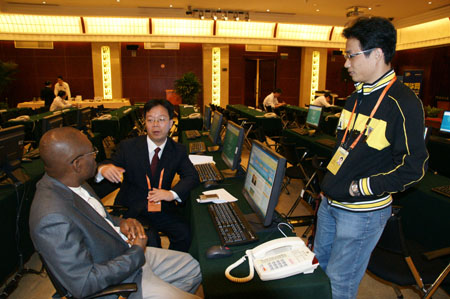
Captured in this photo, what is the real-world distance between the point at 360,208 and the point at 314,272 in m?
0.42

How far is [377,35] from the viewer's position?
1325 mm

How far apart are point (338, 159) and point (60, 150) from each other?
1.28 metres

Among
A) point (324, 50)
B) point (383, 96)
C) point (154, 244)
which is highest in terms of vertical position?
point (324, 50)

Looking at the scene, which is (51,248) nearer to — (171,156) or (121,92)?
(171,156)

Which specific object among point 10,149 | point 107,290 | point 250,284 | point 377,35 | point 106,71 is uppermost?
point 106,71

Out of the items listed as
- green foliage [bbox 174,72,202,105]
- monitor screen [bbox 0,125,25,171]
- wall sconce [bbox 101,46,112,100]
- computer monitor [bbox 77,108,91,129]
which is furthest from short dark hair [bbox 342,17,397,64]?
wall sconce [bbox 101,46,112,100]

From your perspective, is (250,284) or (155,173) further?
(155,173)

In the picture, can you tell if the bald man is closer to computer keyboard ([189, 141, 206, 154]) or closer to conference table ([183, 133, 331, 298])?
conference table ([183, 133, 331, 298])

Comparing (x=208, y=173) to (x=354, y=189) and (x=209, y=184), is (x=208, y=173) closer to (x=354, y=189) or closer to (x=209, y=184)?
(x=209, y=184)

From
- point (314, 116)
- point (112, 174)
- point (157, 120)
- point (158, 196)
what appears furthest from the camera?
point (314, 116)

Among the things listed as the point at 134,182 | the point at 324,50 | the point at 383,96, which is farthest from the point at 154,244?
the point at 324,50

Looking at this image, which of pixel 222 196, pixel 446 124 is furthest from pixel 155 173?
pixel 446 124

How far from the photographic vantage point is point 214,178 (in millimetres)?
2340

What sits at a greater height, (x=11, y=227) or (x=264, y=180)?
(x=264, y=180)
